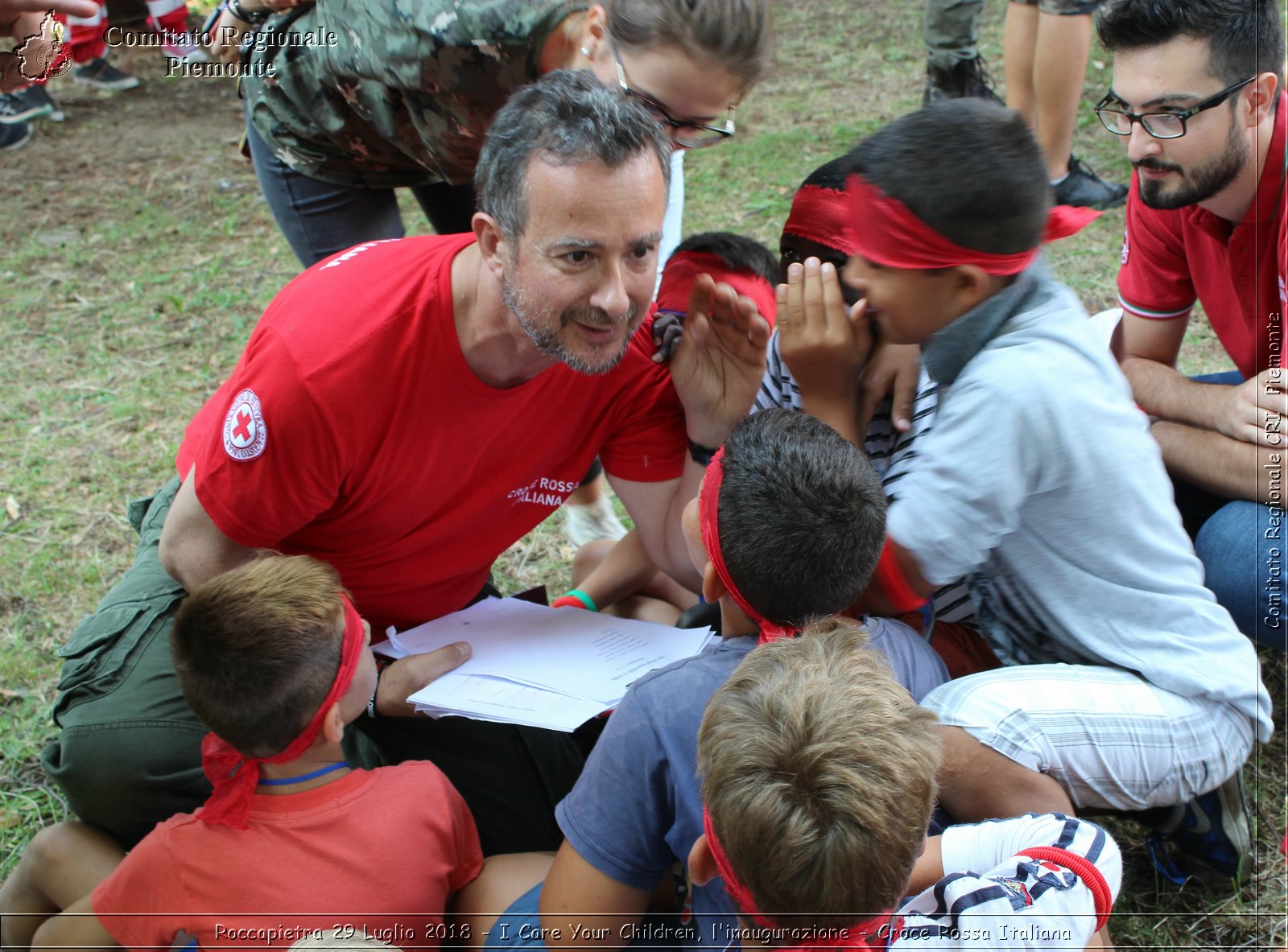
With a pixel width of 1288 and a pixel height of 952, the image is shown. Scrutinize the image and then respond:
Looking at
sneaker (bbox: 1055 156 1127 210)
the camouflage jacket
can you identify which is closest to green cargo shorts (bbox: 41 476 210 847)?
the camouflage jacket

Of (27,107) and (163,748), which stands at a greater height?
(27,107)

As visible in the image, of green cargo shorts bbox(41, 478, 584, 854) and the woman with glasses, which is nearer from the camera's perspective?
green cargo shorts bbox(41, 478, 584, 854)

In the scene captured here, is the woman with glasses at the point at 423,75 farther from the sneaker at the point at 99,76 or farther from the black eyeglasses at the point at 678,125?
the sneaker at the point at 99,76

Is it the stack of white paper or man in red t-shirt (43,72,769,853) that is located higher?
man in red t-shirt (43,72,769,853)

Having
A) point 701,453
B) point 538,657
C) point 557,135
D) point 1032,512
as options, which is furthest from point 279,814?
point 1032,512

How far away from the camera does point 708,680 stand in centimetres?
176

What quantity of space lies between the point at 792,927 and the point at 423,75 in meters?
2.13

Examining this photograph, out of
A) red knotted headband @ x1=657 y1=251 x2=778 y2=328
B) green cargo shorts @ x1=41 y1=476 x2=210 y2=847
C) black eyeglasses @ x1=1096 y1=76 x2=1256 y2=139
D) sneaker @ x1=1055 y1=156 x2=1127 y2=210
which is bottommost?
green cargo shorts @ x1=41 y1=476 x2=210 y2=847

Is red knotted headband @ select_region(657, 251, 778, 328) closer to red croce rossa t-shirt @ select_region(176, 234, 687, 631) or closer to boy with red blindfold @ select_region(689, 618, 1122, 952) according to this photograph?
red croce rossa t-shirt @ select_region(176, 234, 687, 631)

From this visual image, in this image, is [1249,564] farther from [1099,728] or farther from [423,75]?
[423,75]

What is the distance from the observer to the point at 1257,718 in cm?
204

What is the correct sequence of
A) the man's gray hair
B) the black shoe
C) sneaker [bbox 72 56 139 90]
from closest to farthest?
1. the man's gray hair
2. the black shoe
3. sneaker [bbox 72 56 139 90]

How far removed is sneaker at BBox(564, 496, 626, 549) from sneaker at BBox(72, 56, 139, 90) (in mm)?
6614

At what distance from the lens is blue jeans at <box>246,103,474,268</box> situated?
3.17 metres
